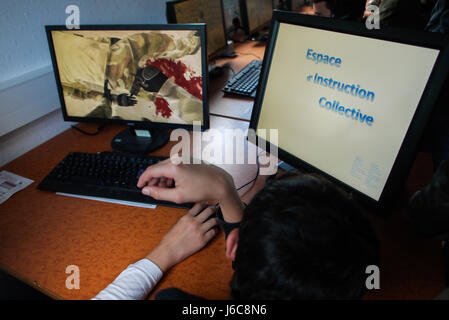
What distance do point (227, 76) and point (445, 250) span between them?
1.19 meters

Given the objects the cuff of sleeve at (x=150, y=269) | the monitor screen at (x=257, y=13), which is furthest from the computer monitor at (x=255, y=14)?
the cuff of sleeve at (x=150, y=269)

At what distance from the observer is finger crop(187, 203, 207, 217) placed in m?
0.72

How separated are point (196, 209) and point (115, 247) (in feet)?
0.70

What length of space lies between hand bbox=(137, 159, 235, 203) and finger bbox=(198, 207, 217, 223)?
1.3 inches

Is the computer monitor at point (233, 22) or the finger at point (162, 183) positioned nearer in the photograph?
the finger at point (162, 183)

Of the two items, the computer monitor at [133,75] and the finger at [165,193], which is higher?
the computer monitor at [133,75]

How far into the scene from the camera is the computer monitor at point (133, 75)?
831 mm

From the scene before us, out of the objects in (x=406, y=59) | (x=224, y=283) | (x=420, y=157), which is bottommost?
(x=224, y=283)

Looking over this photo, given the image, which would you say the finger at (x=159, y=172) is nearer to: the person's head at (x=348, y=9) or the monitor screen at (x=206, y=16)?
the monitor screen at (x=206, y=16)

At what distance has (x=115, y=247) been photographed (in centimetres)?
67

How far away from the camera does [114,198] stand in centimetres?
78

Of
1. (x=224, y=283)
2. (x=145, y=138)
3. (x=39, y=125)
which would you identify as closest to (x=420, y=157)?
(x=224, y=283)

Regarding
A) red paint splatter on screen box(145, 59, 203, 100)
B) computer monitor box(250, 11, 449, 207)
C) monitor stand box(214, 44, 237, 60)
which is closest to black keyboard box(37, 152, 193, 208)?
red paint splatter on screen box(145, 59, 203, 100)

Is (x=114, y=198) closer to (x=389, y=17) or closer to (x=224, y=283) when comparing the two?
(x=224, y=283)
